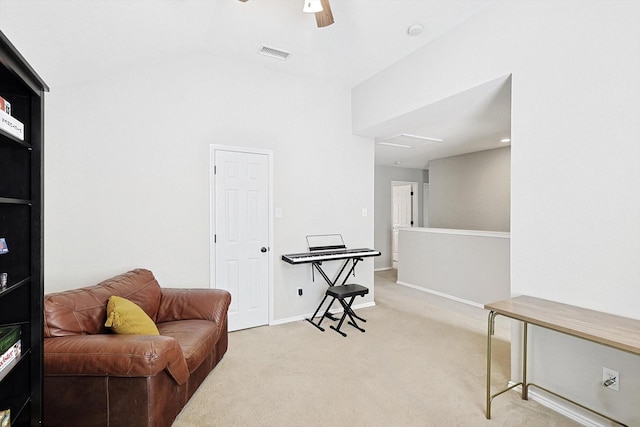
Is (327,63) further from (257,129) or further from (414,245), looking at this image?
(414,245)

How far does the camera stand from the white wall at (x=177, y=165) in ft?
9.11

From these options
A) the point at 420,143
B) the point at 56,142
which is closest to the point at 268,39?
the point at 56,142

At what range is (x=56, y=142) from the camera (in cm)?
272

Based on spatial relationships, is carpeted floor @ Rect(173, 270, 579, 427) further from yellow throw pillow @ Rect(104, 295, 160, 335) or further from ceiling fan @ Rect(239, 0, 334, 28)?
ceiling fan @ Rect(239, 0, 334, 28)

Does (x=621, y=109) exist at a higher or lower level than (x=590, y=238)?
higher

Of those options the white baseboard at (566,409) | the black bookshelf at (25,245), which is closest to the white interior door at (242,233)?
the black bookshelf at (25,245)

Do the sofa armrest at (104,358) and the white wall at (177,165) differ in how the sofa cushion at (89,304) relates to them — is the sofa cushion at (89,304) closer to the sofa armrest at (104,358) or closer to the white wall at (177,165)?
the sofa armrest at (104,358)

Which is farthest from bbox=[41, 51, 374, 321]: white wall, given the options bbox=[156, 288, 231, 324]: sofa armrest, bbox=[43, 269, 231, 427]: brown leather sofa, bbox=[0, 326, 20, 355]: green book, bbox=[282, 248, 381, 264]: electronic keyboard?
bbox=[0, 326, 20, 355]: green book

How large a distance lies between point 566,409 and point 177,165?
3.70m

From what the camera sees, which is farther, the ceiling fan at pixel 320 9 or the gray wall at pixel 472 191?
the gray wall at pixel 472 191

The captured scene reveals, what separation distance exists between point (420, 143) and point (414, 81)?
200cm

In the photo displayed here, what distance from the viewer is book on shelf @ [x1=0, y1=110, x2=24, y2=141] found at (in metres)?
1.34

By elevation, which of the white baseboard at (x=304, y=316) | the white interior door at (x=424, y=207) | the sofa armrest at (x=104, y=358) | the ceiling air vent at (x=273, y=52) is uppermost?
the ceiling air vent at (x=273, y=52)

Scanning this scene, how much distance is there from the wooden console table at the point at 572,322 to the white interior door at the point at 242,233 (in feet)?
7.98
